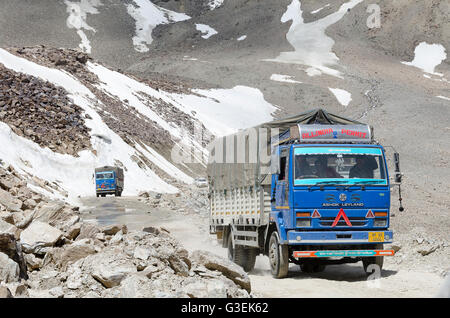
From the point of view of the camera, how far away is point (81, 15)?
140 metres

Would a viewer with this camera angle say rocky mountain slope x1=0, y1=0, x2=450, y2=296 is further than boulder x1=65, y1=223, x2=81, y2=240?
Yes

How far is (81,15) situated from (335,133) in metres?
134

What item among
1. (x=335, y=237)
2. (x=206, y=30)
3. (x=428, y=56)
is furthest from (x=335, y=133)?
(x=206, y=30)

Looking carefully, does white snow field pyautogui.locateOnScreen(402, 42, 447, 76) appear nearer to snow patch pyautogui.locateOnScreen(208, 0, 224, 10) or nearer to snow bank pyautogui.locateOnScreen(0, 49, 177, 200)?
snow patch pyautogui.locateOnScreen(208, 0, 224, 10)

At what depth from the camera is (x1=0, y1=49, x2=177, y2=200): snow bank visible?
4216 cm

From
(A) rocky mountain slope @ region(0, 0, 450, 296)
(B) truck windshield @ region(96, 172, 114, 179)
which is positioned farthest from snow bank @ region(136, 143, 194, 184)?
(B) truck windshield @ region(96, 172, 114, 179)

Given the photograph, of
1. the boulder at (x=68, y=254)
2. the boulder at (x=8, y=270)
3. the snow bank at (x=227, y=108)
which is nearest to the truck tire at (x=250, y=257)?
the boulder at (x=68, y=254)

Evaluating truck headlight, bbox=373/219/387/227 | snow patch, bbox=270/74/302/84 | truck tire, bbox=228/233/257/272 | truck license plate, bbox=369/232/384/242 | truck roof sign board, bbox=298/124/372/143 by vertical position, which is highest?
snow patch, bbox=270/74/302/84

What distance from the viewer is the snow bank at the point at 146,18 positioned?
14050 cm

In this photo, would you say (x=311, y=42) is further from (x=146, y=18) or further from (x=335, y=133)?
(x=335, y=133)

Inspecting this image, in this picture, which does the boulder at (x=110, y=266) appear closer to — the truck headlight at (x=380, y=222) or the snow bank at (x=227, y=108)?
the truck headlight at (x=380, y=222)

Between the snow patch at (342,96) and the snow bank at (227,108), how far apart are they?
8.77 metres

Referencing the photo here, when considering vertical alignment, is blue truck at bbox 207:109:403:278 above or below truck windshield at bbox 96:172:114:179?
below

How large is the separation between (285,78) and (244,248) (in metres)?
82.6
